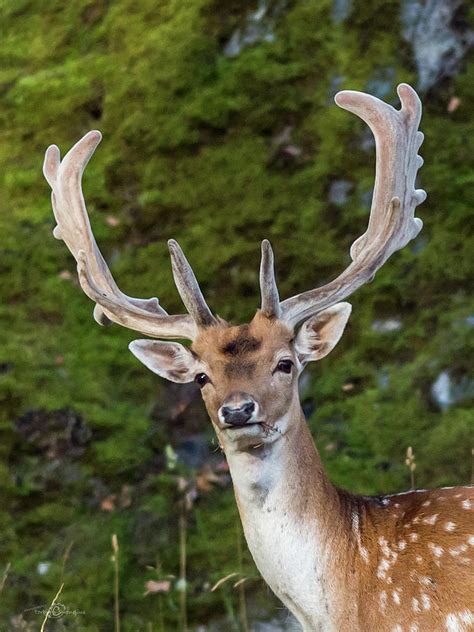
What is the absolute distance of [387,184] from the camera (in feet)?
15.9

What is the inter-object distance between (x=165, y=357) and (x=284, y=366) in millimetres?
547

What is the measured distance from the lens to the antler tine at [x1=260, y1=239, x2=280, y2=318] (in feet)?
14.8

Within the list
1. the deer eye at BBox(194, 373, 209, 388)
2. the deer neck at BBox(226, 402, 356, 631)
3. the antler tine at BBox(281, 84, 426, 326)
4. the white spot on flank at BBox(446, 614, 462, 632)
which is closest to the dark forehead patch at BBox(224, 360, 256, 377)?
the deer eye at BBox(194, 373, 209, 388)

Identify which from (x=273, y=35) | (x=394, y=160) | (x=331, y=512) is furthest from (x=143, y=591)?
(x=273, y=35)

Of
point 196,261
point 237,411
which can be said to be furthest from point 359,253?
point 196,261

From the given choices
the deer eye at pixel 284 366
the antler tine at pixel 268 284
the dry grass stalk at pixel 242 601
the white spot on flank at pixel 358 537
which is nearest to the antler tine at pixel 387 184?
the antler tine at pixel 268 284

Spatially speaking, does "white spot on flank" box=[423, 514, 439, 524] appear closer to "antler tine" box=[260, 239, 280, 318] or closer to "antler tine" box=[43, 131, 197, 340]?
"antler tine" box=[260, 239, 280, 318]

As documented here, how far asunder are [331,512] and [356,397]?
5.83 feet

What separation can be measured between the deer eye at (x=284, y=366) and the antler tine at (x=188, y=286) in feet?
1.04

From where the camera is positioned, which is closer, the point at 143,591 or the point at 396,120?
the point at 396,120

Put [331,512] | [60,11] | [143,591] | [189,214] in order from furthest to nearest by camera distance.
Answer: [60,11] → [189,214] → [143,591] → [331,512]

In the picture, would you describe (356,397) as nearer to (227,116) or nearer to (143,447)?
(143,447)

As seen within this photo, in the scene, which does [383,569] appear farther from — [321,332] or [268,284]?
[268,284]

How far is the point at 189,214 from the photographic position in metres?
6.71
